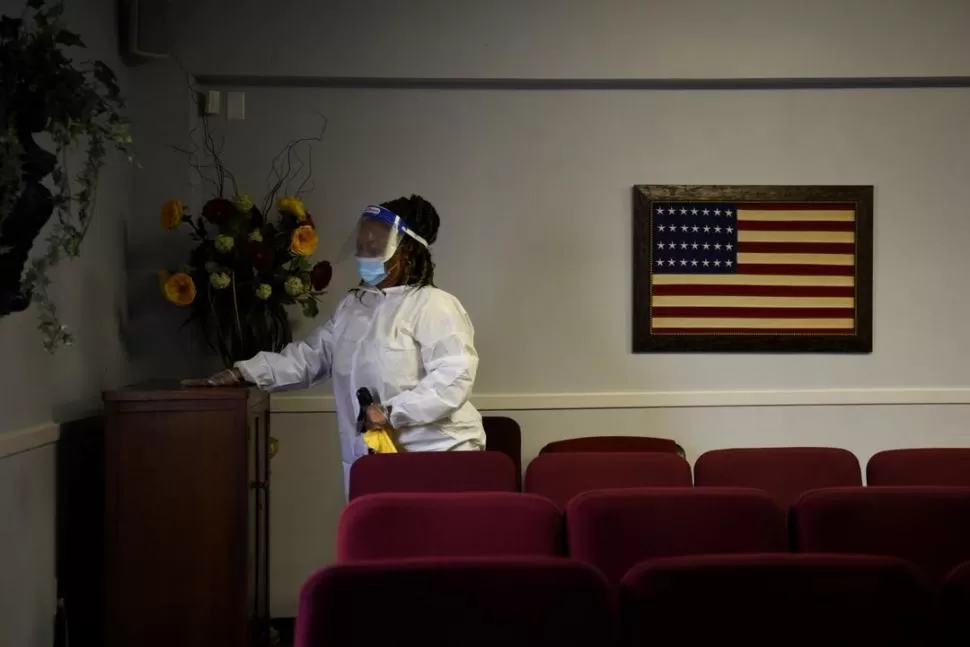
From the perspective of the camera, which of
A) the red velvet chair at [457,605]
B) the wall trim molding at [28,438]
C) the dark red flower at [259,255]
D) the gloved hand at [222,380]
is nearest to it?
the red velvet chair at [457,605]

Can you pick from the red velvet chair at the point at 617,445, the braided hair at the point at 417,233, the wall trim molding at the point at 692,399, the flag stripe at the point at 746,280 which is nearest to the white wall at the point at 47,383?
the wall trim molding at the point at 692,399

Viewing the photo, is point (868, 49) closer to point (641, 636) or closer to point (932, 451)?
point (932, 451)

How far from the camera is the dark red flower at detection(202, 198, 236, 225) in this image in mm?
3961

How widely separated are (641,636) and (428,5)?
11.4 feet

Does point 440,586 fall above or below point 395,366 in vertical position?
below

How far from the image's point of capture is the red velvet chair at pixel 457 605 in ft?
5.10

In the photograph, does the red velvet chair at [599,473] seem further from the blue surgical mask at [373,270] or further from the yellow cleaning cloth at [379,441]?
the blue surgical mask at [373,270]

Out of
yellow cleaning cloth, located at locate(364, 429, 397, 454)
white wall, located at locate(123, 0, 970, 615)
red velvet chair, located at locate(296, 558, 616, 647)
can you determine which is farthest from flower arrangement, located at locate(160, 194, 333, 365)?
red velvet chair, located at locate(296, 558, 616, 647)

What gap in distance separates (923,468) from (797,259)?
1.71 m

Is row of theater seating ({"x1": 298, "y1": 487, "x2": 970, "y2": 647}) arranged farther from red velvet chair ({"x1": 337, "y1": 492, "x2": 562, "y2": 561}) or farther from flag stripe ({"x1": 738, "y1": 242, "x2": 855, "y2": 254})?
flag stripe ({"x1": 738, "y1": 242, "x2": 855, "y2": 254})

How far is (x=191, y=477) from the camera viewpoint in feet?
9.89

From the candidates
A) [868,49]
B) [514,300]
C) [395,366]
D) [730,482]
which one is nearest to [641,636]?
[730,482]

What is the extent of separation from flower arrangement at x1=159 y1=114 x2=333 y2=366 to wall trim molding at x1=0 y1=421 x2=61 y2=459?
89cm

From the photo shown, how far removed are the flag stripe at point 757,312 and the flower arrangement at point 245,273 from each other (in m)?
1.67
